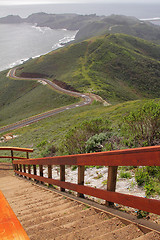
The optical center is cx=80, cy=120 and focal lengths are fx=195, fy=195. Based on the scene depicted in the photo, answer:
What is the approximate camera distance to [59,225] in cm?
240

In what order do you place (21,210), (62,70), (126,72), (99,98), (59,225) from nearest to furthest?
(59,225) < (21,210) < (99,98) < (126,72) < (62,70)

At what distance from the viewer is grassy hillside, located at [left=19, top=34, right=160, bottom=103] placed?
51.9 metres

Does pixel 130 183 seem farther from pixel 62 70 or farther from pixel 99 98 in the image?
pixel 62 70

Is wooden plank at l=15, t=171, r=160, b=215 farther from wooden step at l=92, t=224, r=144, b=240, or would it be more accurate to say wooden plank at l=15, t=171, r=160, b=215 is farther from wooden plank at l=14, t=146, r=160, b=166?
wooden plank at l=14, t=146, r=160, b=166

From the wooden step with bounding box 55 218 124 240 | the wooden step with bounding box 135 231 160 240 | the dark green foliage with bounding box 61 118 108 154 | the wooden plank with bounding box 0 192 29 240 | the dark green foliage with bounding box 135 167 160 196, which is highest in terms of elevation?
the wooden step with bounding box 135 231 160 240

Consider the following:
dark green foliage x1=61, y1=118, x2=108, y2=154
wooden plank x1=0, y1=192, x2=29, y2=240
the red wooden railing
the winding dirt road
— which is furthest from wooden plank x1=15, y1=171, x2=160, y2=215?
the winding dirt road

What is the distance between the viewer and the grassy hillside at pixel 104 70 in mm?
51853

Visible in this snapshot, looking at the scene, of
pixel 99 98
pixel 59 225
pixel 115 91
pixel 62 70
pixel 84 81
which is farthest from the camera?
pixel 62 70

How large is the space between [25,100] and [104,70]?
2830cm

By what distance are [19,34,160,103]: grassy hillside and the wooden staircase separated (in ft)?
135

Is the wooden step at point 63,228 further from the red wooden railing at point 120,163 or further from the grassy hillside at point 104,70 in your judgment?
the grassy hillside at point 104,70

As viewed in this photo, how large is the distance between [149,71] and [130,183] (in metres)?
68.7

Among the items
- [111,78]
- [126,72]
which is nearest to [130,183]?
[111,78]

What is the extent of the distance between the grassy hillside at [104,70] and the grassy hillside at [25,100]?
21.8 ft
